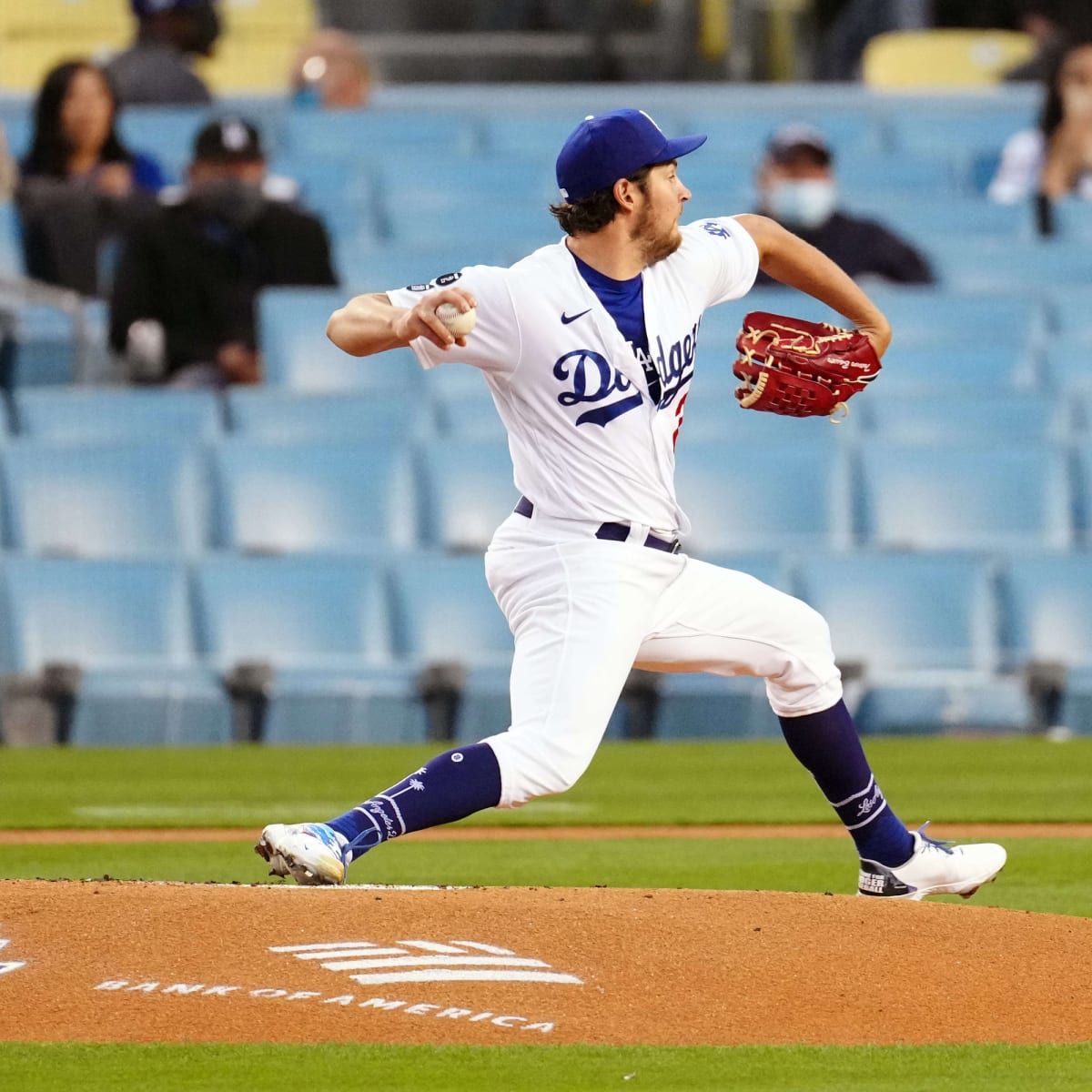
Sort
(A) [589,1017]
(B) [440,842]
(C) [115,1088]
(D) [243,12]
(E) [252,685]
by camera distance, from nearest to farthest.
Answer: (C) [115,1088], (A) [589,1017], (B) [440,842], (E) [252,685], (D) [243,12]

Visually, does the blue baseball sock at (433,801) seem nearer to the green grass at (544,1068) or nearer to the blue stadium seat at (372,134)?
the green grass at (544,1068)

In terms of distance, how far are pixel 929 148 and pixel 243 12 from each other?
4.79 meters

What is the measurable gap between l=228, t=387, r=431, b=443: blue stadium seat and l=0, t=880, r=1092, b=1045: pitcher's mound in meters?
5.85

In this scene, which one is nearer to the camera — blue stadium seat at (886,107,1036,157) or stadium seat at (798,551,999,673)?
stadium seat at (798,551,999,673)

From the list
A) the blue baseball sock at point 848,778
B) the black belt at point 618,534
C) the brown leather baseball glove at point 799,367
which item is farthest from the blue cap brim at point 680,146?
the blue baseball sock at point 848,778

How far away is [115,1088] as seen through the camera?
3.30m

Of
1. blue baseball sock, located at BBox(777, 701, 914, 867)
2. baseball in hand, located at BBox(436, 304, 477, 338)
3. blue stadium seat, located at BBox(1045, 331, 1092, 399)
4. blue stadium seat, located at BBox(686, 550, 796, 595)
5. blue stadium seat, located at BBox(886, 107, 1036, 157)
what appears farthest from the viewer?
blue stadium seat, located at BBox(886, 107, 1036, 157)

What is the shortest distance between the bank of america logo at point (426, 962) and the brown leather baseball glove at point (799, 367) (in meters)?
1.46

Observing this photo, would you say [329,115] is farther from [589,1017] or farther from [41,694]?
[589,1017]

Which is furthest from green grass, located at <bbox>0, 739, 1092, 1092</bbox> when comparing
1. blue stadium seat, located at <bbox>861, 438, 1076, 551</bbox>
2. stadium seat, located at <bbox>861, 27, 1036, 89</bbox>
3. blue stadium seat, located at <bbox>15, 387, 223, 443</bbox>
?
stadium seat, located at <bbox>861, 27, 1036, 89</bbox>

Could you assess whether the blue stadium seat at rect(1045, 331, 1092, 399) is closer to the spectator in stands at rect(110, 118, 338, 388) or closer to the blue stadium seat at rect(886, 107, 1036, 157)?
the blue stadium seat at rect(886, 107, 1036, 157)

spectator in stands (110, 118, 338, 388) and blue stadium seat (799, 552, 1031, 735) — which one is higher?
spectator in stands (110, 118, 338, 388)

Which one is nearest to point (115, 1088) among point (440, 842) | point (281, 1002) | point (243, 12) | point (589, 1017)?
point (281, 1002)

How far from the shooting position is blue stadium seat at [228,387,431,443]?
1020cm
